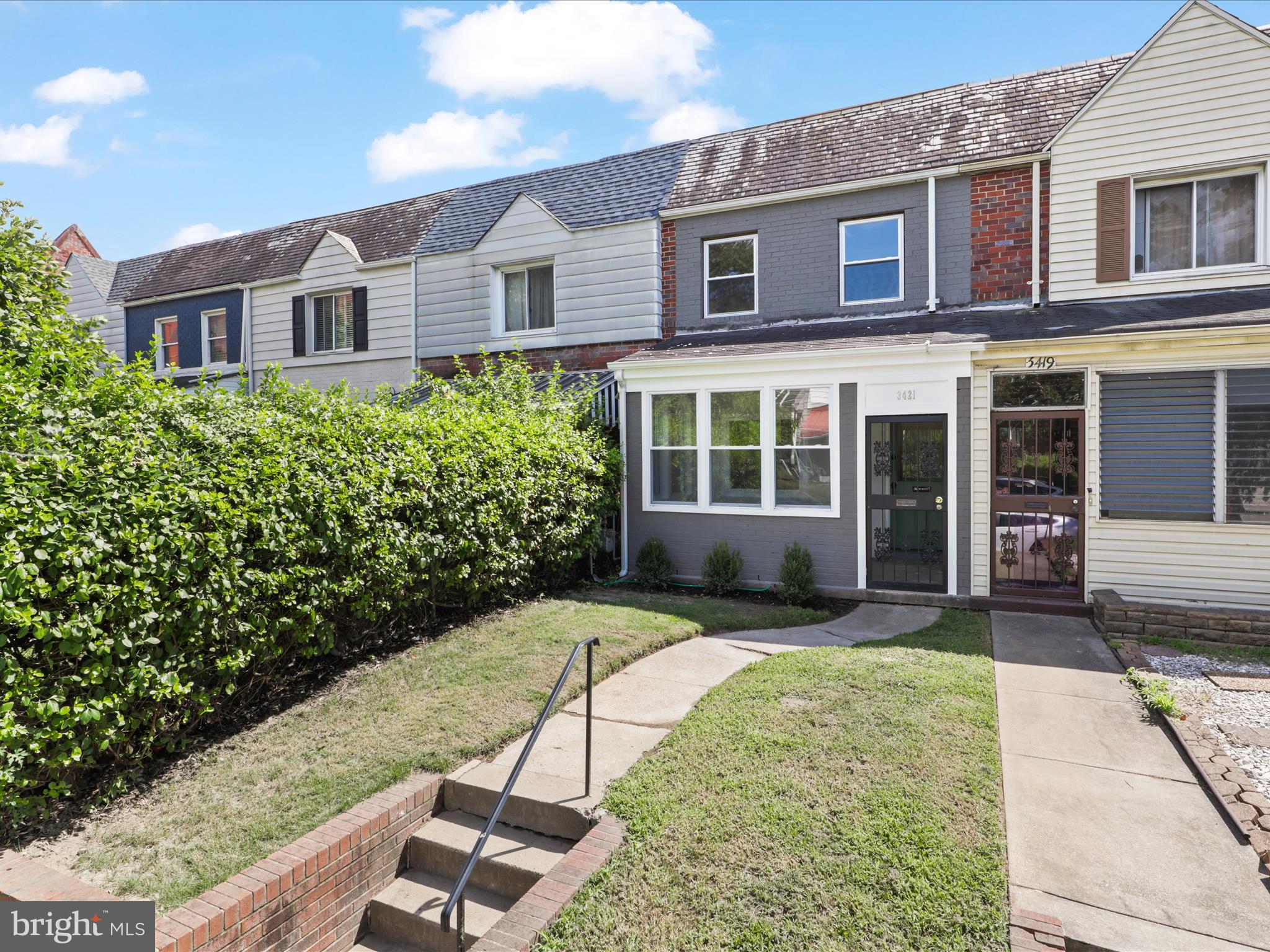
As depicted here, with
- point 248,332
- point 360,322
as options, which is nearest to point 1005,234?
point 360,322

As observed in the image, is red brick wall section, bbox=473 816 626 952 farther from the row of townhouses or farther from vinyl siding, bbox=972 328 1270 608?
vinyl siding, bbox=972 328 1270 608

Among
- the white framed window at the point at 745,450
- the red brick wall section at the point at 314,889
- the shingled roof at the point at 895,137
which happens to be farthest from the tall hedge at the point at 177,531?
the shingled roof at the point at 895,137

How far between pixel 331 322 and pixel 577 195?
6556 mm

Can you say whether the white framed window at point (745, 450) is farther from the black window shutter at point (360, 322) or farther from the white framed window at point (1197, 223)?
the black window shutter at point (360, 322)

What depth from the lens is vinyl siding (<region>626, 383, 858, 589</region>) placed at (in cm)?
979

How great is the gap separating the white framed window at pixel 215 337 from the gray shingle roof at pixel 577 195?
20.1 ft

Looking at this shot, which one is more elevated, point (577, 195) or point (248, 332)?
point (577, 195)

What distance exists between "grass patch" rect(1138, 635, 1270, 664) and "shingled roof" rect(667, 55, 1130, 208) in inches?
264

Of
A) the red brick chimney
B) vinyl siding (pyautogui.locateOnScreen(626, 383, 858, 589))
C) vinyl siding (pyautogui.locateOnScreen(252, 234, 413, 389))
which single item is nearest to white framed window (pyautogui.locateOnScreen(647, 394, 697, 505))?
vinyl siding (pyautogui.locateOnScreen(626, 383, 858, 589))

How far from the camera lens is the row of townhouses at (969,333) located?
8672 mm

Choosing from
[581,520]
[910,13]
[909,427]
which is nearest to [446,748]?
[581,520]

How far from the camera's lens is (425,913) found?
4.09 meters

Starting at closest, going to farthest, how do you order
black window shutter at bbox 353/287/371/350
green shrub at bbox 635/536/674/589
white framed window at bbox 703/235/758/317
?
A: green shrub at bbox 635/536/674/589, white framed window at bbox 703/235/758/317, black window shutter at bbox 353/287/371/350

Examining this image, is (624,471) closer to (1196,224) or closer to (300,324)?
(1196,224)
